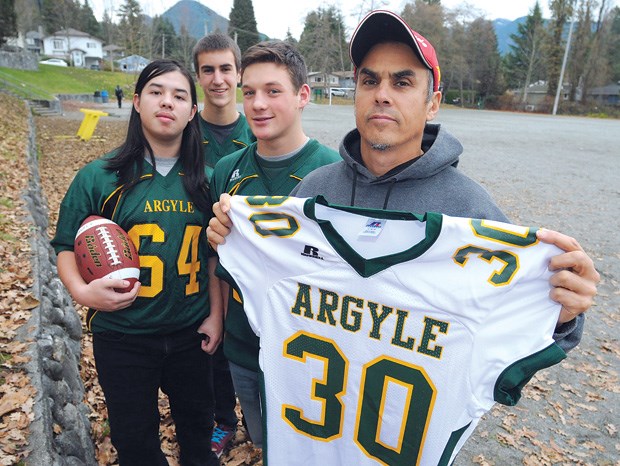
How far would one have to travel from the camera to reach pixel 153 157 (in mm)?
2598

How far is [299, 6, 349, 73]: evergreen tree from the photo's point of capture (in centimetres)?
6719

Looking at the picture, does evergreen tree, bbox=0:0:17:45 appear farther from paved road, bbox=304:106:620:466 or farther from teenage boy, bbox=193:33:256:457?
teenage boy, bbox=193:33:256:457

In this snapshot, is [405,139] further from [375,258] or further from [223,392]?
[223,392]

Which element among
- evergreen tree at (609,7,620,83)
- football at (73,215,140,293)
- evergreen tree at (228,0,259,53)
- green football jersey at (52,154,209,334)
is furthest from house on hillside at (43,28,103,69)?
football at (73,215,140,293)

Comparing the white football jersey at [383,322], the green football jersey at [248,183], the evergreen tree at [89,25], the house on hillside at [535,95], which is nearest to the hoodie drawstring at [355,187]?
the white football jersey at [383,322]

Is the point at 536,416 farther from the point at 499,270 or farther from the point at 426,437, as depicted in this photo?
the point at 499,270

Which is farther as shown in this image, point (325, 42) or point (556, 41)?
point (325, 42)

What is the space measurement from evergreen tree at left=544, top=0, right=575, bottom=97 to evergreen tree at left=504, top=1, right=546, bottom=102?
74.3 inches

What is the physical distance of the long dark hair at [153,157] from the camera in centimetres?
249

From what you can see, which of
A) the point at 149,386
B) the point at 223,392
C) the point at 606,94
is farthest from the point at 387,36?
the point at 606,94

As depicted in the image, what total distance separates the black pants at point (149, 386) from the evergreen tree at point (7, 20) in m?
35.8

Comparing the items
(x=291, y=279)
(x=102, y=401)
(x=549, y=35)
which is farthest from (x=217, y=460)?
(x=549, y=35)

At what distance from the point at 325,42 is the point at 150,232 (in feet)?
233

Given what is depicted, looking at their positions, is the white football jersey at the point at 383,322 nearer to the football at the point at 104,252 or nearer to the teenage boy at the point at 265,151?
the teenage boy at the point at 265,151
